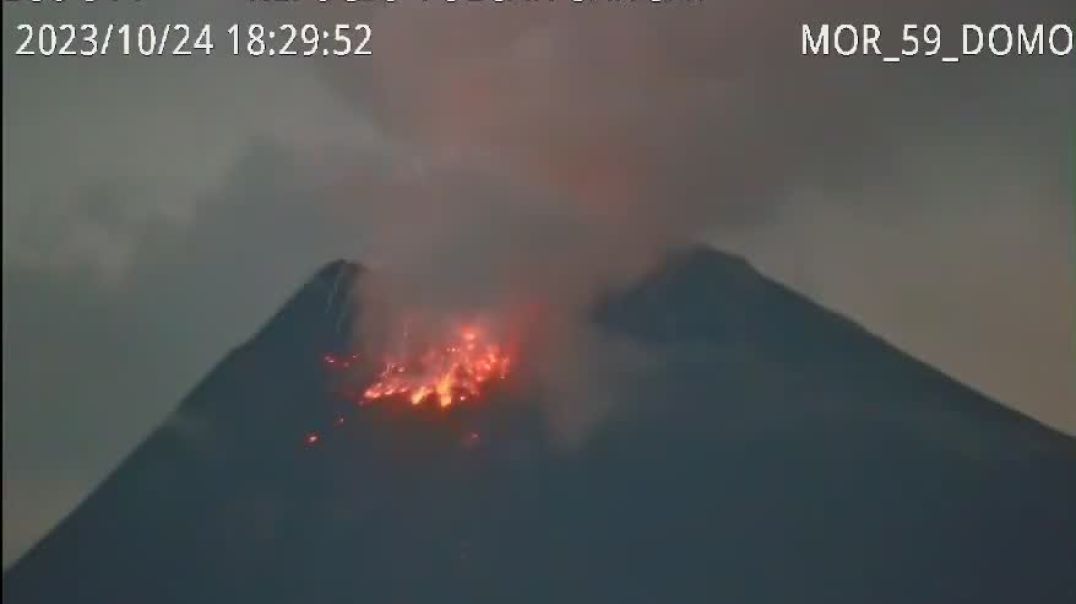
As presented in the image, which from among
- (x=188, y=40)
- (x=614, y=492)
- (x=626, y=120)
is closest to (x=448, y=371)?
(x=614, y=492)

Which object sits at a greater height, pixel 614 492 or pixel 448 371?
pixel 448 371

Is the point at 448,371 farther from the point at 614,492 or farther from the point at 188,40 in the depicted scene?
the point at 188,40

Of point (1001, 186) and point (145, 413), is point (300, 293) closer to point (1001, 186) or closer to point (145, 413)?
point (145, 413)

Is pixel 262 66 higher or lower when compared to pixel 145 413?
higher

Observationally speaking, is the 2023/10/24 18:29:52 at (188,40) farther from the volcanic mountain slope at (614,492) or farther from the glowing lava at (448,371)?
the glowing lava at (448,371)

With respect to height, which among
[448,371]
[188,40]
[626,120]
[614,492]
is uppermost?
[188,40]

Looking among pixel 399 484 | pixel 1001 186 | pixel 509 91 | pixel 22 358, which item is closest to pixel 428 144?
pixel 509 91

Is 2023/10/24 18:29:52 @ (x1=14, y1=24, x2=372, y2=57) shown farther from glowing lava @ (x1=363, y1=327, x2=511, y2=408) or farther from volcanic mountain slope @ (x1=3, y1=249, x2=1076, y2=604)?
glowing lava @ (x1=363, y1=327, x2=511, y2=408)

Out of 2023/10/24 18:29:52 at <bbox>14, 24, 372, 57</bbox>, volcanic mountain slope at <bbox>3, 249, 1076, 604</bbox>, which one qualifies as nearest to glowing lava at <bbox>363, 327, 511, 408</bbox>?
volcanic mountain slope at <bbox>3, 249, 1076, 604</bbox>
